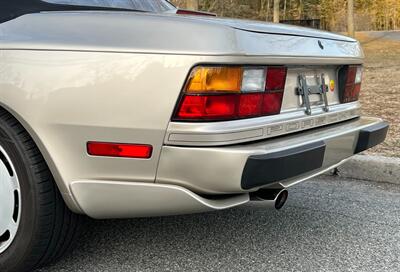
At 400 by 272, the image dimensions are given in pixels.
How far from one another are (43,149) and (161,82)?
2.03ft

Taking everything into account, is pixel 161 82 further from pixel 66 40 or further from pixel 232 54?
pixel 66 40

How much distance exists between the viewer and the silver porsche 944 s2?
206 centimetres

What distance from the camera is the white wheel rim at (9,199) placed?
233 centimetres

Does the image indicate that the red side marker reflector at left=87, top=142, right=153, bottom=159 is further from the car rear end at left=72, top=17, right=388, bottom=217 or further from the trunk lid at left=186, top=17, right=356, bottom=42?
the trunk lid at left=186, top=17, right=356, bottom=42

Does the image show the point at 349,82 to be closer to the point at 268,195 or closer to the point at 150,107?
the point at 268,195

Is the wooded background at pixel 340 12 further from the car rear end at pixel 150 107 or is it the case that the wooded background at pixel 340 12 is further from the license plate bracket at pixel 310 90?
the car rear end at pixel 150 107

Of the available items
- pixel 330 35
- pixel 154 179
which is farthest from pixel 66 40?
pixel 330 35

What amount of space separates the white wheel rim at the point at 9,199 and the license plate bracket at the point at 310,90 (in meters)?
1.45

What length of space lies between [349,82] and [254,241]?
112 cm

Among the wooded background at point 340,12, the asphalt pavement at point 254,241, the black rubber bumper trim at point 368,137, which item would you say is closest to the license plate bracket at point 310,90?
the black rubber bumper trim at point 368,137

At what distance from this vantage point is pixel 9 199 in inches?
92.5

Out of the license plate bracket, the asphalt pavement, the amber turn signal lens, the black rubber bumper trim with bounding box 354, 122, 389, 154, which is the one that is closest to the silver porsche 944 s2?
the amber turn signal lens

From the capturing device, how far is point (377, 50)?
58.4ft

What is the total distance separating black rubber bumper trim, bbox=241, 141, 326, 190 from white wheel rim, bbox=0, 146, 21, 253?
42.3 inches
